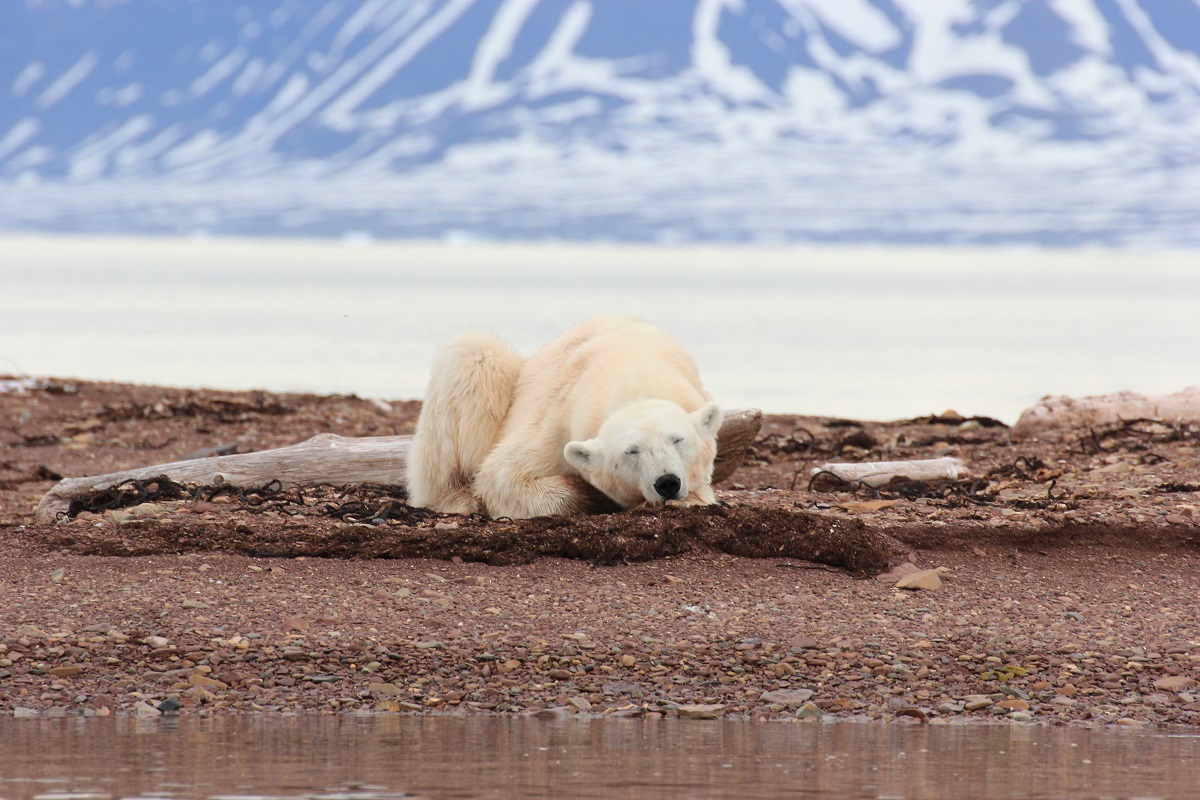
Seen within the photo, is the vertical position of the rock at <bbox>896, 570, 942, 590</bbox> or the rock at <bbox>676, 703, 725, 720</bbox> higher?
the rock at <bbox>896, 570, 942, 590</bbox>

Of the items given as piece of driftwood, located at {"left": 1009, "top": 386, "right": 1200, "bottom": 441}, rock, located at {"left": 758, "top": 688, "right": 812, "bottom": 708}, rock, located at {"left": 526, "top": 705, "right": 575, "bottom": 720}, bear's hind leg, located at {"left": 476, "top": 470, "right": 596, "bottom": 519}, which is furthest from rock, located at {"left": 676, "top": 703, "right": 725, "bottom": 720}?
piece of driftwood, located at {"left": 1009, "top": 386, "right": 1200, "bottom": 441}

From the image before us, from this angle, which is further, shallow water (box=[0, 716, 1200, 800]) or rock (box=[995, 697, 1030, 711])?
rock (box=[995, 697, 1030, 711])

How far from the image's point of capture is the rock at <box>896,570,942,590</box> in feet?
21.9

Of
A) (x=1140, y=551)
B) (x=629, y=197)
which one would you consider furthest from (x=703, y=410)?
(x=629, y=197)

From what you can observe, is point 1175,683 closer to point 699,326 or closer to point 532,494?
point 532,494

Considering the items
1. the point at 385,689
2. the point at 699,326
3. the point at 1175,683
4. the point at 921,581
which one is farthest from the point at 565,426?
the point at 699,326

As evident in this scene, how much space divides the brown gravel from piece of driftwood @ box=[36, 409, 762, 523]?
0.41 meters

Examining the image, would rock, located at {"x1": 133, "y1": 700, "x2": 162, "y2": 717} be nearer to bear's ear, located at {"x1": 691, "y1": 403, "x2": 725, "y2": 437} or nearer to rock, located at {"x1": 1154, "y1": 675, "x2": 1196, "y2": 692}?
bear's ear, located at {"x1": 691, "y1": 403, "x2": 725, "y2": 437}

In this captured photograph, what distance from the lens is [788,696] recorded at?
5.33m

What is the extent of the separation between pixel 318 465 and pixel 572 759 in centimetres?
483

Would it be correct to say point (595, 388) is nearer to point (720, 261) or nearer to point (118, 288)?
point (118, 288)

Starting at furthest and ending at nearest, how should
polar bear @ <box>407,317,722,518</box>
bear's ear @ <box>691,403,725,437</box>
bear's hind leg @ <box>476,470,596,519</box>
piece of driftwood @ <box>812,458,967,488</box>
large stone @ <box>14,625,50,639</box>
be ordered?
piece of driftwood @ <box>812,458,967,488</box>, bear's hind leg @ <box>476,470,596,519</box>, bear's ear @ <box>691,403,725,437</box>, polar bear @ <box>407,317,722,518</box>, large stone @ <box>14,625,50,639</box>

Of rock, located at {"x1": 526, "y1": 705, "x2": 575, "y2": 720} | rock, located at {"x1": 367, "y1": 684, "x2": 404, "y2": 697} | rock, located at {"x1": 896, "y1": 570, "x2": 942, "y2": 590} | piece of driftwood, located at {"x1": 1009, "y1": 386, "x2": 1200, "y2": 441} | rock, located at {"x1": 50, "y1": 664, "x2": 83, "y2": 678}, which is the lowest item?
rock, located at {"x1": 526, "y1": 705, "x2": 575, "y2": 720}

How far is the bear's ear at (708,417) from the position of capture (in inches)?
295
